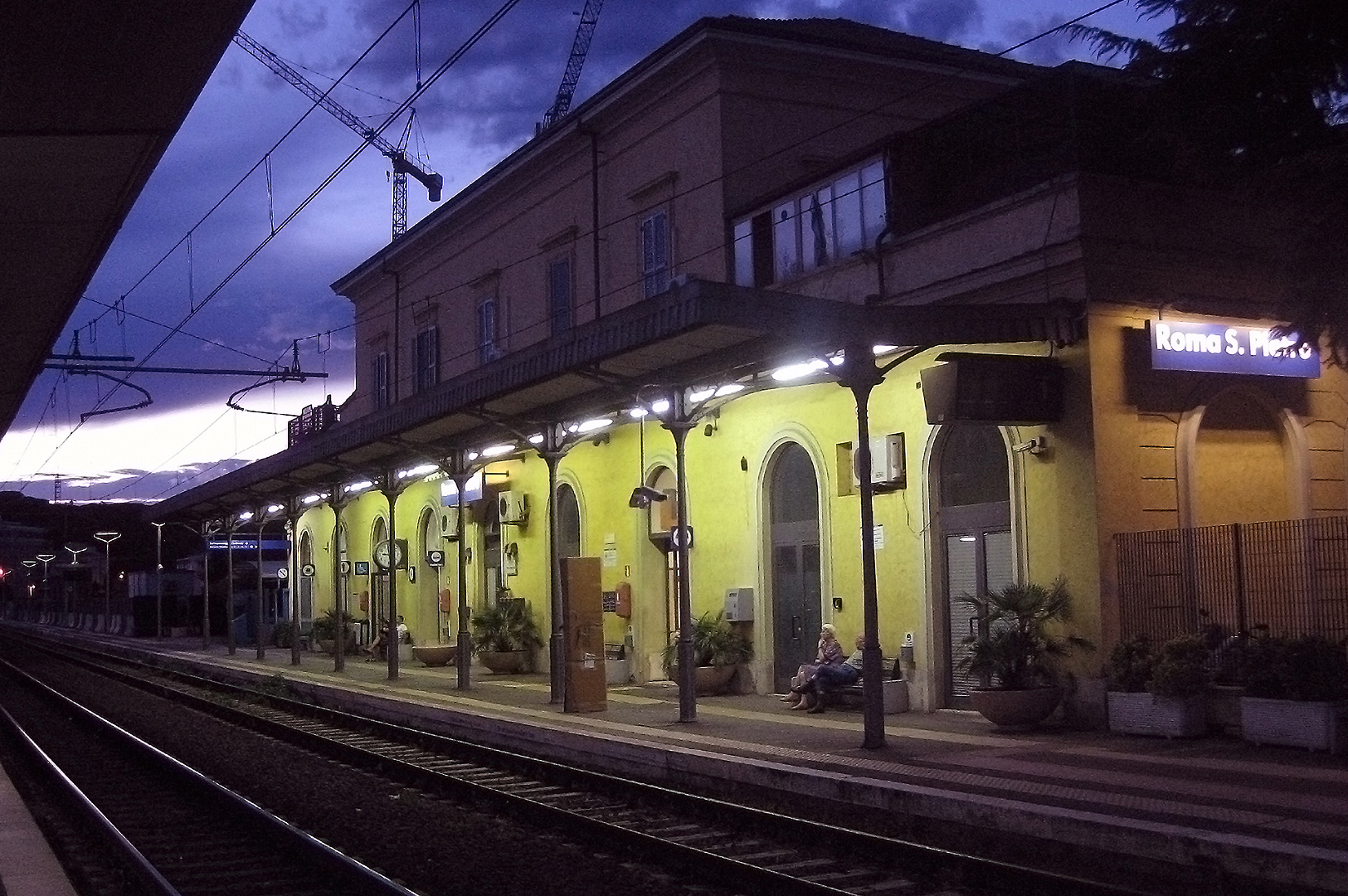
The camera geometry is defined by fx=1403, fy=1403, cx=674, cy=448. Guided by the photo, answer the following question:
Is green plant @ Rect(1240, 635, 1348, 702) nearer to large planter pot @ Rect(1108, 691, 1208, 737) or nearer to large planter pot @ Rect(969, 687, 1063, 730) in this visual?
large planter pot @ Rect(1108, 691, 1208, 737)

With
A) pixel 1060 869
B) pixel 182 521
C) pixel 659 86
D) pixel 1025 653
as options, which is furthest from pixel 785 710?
pixel 182 521

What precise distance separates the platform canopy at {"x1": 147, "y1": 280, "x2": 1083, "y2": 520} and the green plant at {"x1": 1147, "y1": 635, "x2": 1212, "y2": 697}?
3.36m

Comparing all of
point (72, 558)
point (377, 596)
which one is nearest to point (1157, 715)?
point (377, 596)

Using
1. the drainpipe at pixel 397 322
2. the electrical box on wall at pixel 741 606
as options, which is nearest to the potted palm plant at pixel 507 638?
the electrical box on wall at pixel 741 606

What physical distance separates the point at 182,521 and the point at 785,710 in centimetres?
2995

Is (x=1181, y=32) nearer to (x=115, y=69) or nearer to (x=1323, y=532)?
(x=1323, y=532)

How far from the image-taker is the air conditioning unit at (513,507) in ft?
88.2

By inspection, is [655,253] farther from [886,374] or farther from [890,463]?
[890,463]

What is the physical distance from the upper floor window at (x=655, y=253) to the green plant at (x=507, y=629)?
21.5 ft

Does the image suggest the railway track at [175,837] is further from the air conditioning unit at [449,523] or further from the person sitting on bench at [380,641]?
the person sitting on bench at [380,641]

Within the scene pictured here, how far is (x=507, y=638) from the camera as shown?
25.9 metres

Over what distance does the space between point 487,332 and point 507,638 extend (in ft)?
23.4

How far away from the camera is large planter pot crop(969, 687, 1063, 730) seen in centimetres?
1412

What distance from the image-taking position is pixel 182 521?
42406mm
